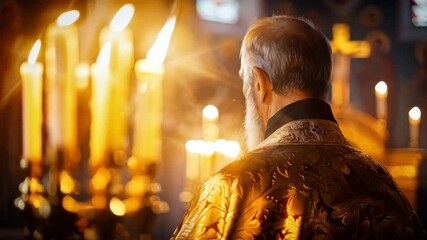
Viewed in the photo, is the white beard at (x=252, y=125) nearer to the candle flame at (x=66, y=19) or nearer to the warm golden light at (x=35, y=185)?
the warm golden light at (x=35, y=185)

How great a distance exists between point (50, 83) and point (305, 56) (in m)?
2.69

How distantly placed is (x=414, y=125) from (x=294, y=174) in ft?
40.7

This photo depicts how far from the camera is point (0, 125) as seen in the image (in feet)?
30.4

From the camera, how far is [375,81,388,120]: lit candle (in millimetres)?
13242

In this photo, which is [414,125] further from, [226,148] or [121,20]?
[121,20]

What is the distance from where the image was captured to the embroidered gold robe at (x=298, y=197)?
2.24 metres

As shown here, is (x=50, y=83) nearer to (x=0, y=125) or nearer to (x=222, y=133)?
(x=0, y=125)

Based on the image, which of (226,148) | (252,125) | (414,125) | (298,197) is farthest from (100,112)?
(414,125)

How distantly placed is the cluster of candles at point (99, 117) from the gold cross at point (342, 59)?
10164mm

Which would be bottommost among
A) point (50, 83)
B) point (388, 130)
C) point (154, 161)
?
point (388, 130)

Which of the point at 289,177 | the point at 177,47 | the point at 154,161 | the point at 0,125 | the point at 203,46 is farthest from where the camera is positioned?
the point at 203,46

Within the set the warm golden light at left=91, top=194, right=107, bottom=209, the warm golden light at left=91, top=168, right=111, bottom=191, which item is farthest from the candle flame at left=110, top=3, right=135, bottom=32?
the warm golden light at left=91, top=194, right=107, bottom=209

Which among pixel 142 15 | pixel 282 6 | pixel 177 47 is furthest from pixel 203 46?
pixel 142 15

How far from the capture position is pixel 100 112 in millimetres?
4656
